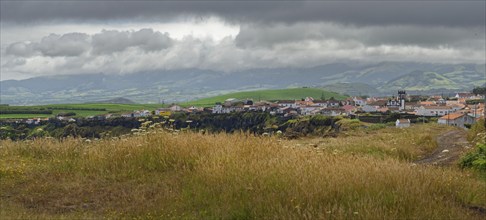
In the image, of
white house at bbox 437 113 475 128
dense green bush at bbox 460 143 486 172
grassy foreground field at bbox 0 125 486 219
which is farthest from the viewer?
white house at bbox 437 113 475 128

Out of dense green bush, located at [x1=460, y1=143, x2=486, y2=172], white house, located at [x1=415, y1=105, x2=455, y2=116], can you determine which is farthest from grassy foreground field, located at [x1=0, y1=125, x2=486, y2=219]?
white house, located at [x1=415, y1=105, x2=455, y2=116]

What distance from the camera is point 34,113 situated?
15888 centimetres

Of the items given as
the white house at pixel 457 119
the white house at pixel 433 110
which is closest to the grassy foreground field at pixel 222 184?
the white house at pixel 457 119

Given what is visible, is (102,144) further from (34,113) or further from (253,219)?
(34,113)

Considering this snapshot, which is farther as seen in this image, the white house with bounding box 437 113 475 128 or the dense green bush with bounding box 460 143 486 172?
the white house with bounding box 437 113 475 128

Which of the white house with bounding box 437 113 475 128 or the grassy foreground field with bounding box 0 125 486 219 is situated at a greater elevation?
the grassy foreground field with bounding box 0 125 486 219

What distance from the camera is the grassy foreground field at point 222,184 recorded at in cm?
701

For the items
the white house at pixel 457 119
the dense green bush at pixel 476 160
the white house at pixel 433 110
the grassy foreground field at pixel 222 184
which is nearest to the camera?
the grassy foreground field at pixel 222 184

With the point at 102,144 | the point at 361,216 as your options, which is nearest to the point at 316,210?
the point at 361,216

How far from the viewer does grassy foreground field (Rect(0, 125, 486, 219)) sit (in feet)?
23.0

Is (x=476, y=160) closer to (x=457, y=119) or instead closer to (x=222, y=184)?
(x=222, y=184)

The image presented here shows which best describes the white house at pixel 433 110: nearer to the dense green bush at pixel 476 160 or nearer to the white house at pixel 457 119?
the white house at pixel 457 119

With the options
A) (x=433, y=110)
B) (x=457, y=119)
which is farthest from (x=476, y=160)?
(x=433, y=110)

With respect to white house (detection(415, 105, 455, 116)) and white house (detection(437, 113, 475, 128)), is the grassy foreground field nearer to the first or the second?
white house (detection(437, 113, 475, 128))
